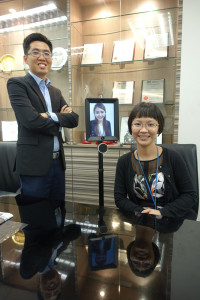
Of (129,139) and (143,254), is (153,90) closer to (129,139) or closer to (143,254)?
(129,139)

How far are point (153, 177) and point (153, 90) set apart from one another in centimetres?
150

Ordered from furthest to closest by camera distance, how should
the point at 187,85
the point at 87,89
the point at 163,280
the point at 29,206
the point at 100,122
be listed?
the point at 87,89 → the point at 187,85 → the point at 100,122 → the point at 29,206 → the point at 163,280

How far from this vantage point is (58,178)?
1.59 m

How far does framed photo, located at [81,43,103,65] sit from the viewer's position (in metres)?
2.51

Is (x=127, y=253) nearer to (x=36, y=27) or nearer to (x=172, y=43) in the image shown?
(x=172, y=43)

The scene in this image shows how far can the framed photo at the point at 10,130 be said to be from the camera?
287cm

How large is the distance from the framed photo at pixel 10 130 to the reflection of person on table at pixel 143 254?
261 centimetres

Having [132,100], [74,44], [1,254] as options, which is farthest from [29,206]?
[74,44]

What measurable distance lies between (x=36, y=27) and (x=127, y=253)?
2.98 metres

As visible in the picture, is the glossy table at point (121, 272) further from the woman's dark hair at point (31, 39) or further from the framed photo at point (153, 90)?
the framed photo at point (153, 90)

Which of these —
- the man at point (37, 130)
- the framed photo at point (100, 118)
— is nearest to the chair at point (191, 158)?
the framed photo at point (100, 118)

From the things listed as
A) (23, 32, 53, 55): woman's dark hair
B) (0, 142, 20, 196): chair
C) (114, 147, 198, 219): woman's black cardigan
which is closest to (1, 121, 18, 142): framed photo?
(0, 142, 20, 196): chair

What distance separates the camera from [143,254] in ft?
1.89

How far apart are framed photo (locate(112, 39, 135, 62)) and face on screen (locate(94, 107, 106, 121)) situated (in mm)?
1397
